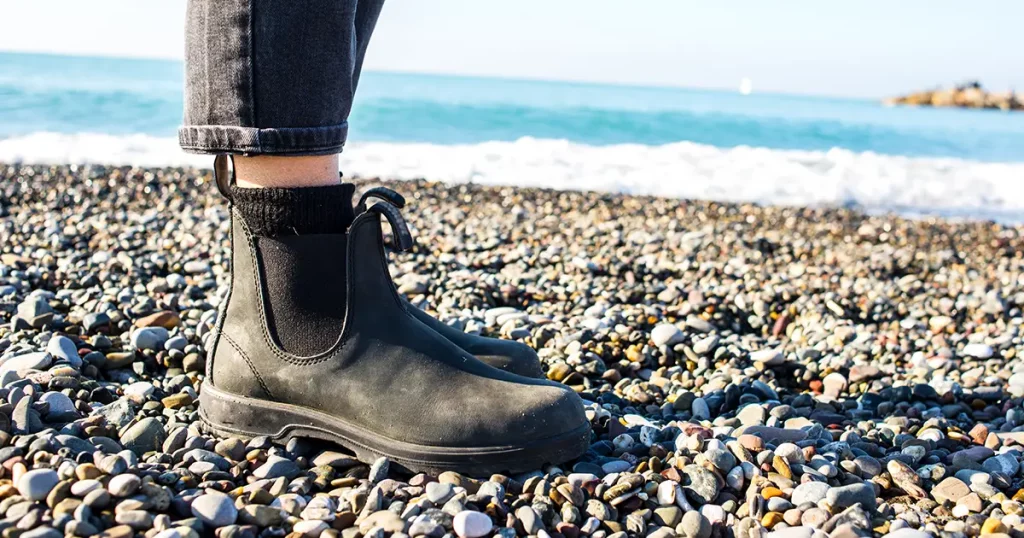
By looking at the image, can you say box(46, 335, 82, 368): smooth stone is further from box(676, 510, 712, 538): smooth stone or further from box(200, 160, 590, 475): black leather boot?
box(676, 510, 712, 538): smooth stone

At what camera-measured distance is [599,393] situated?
1.98 meters

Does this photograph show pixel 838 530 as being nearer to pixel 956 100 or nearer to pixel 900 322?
pixel 900 322

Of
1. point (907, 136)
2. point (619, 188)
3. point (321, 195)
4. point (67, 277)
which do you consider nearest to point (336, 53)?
point (321, 195)

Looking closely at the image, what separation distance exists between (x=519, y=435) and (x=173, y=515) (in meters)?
0.57

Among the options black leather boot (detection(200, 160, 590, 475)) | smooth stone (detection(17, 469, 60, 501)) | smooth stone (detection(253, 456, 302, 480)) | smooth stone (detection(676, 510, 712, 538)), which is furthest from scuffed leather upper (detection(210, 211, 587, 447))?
smooth stone (detection(17, 469, 60, 501))

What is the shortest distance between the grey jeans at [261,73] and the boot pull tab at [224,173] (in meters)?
0.06

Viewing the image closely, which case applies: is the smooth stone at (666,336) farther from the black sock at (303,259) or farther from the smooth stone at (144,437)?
the smooth stone at (144,437)

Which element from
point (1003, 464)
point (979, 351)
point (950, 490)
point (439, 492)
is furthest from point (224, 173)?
point (979, 351)

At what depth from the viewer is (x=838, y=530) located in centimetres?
120

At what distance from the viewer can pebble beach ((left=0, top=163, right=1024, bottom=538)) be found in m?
1.23

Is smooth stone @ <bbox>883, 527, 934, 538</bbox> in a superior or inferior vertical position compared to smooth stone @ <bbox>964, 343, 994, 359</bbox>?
superior

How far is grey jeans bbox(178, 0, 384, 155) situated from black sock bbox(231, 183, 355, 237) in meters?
0.08

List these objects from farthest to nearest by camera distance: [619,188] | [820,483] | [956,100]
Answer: [956,100] → [619,188] → [820,483]

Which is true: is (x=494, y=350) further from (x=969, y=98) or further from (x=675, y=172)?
(x=969, y=98)
